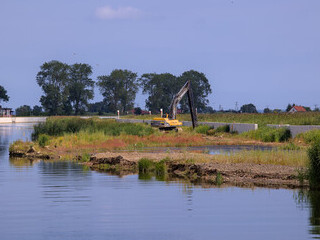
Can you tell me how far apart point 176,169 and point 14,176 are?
738 cm

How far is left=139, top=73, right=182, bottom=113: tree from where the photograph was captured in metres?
178

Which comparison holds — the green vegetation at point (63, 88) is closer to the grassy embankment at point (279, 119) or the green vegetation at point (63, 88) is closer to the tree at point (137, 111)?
the tree at point (137, 111)

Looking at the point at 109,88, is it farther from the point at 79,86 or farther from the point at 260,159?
the point at 260,159

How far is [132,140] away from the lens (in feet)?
161

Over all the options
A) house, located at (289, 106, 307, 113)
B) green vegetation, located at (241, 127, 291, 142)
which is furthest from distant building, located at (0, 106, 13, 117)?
green vegetation, located at (241, 127, 291, 142)

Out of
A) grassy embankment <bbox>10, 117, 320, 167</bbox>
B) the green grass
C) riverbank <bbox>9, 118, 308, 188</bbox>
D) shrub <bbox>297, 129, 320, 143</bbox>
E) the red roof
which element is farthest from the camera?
the red roof

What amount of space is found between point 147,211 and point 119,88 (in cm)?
16592

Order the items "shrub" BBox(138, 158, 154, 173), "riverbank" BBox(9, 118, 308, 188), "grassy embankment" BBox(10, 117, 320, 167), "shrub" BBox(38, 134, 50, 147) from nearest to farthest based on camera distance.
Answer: "riverbank" BBox(9, 118, 308, 188) < "grassy embankment" BBox(10, 117, 320, 167) < "shrub" BBox(138, 158, 154, 173) < "shrub" BBox(38, 134, 50, 147)

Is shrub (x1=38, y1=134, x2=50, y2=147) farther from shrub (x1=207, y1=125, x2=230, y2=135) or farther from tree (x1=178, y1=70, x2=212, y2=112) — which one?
tree (x1=178, y1=70, x2=212, y2=112)

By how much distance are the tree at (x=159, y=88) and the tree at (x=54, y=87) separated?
24.2 metres

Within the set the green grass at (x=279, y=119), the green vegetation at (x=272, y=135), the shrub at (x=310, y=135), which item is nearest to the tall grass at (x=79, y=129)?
the green vegetation at (x=272, y=135)

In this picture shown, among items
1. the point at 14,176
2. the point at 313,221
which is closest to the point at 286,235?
the point at 313,221

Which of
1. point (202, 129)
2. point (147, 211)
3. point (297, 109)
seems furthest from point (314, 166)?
point (297, 109)

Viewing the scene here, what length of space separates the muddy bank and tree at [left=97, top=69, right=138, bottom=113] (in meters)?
151
